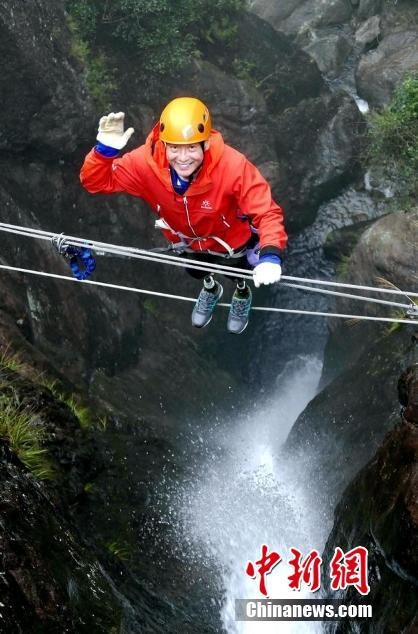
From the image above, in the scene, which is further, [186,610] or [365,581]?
[186,610]

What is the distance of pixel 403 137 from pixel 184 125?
796cm

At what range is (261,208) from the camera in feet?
18.9

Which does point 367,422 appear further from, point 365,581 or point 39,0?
point 39,0

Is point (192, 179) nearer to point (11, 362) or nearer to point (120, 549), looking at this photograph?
point (11, 362)

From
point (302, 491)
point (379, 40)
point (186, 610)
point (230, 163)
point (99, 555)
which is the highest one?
point (379, 40)

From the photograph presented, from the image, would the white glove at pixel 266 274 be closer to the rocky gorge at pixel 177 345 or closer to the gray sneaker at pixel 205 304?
the rocky gorge at pixel 177 345

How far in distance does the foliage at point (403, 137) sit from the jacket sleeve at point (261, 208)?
714 cm

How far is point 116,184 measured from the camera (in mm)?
6250

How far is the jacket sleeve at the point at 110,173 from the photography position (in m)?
5.96

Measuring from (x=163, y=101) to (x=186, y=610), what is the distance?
36.9 feet

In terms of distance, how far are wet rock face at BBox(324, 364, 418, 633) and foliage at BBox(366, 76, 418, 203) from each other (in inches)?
279

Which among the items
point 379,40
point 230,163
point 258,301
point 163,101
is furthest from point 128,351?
point 379,40

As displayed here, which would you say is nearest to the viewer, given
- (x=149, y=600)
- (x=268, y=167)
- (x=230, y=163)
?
(x=230, y=163)

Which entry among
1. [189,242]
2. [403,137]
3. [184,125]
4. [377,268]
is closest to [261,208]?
[184,125]
